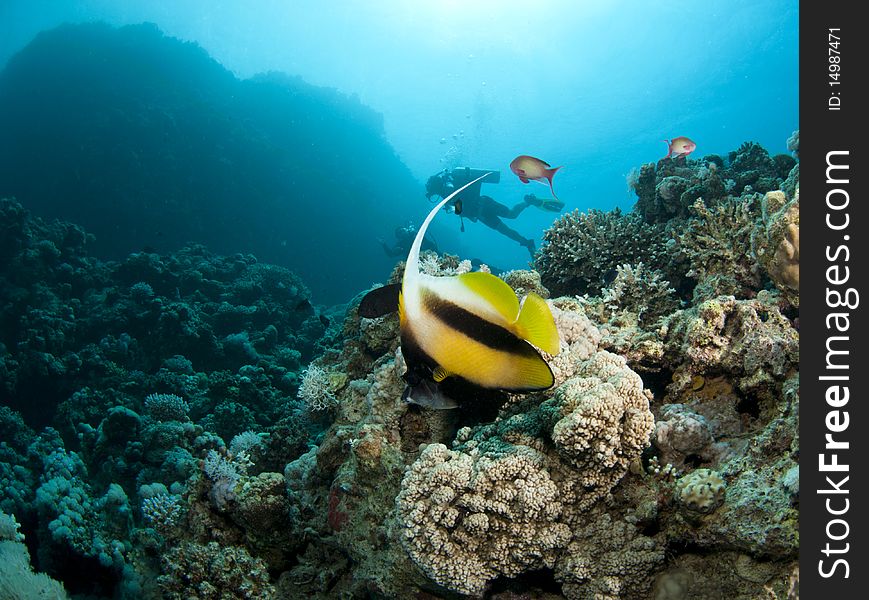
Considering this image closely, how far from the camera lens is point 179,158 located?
3603 centimetres

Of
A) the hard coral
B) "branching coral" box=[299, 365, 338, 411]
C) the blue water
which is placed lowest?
the hard coral

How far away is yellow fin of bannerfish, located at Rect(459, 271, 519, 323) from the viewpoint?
1.12m

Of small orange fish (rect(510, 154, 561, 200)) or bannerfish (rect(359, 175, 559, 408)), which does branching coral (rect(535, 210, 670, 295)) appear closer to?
small orange fish (rect(510, 154, 561, 200))

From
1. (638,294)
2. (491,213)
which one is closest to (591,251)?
(638,294)

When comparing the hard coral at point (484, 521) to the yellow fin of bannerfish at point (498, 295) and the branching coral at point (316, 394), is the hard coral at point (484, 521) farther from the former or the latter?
the branching coral at point (316, 394)

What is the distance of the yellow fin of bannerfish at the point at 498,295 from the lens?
1.12 meters

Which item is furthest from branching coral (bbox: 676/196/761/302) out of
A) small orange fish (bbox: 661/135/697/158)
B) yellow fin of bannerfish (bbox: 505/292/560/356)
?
yellow fin of bannerfish (bbox: 505/292/560/356)

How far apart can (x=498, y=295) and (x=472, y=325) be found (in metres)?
0.10

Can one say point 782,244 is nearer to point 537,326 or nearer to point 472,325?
point 537,326

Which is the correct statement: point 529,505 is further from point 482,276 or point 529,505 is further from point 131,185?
point 131,185

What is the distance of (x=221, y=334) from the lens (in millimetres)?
15055

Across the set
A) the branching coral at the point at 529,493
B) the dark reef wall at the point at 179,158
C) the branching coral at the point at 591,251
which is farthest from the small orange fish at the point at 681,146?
the dark reef wall at the point at 179,158

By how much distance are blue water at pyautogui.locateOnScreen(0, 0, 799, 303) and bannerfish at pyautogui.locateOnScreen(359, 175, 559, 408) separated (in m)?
37.2

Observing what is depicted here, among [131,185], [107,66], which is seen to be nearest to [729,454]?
[131,185]
